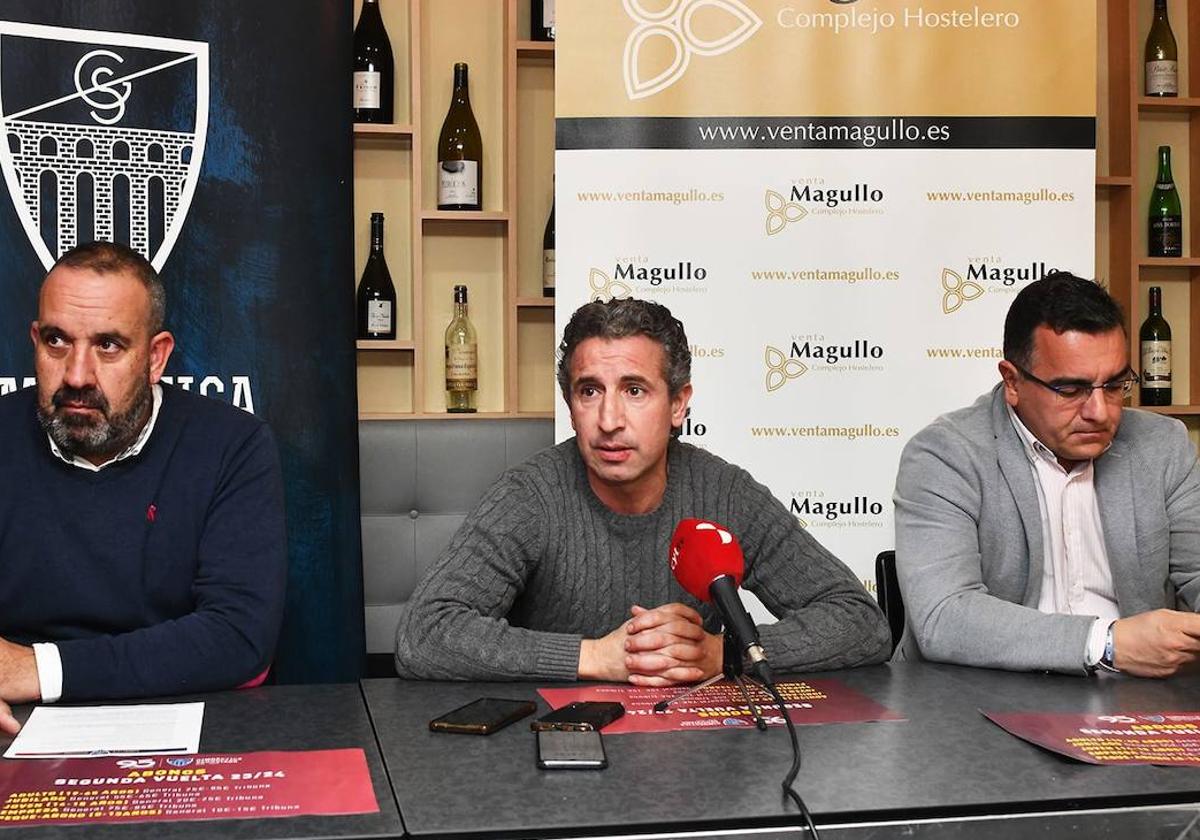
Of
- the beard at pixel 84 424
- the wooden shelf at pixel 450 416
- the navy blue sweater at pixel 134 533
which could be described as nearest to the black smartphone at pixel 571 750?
the navy blue sweater at pixel 134 533

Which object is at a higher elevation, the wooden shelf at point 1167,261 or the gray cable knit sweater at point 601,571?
the wooden shelf at point 1167,261

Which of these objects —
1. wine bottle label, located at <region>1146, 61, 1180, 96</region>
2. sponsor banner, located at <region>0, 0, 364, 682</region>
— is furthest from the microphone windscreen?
wine bottle label, located at <region>1146, 61, 1180, 96</region>

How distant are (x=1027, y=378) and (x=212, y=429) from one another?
137cm

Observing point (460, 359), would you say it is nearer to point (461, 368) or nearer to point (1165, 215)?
point (461, 368)

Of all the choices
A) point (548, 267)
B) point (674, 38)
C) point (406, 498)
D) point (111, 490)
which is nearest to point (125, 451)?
point (111, 490)

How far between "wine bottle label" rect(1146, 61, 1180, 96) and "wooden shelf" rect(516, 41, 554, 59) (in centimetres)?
183

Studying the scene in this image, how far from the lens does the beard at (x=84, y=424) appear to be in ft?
6.88

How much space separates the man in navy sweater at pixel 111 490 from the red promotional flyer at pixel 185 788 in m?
0.69

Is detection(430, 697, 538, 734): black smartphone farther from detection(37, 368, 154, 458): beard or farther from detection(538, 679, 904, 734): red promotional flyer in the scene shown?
detection(37, 368, 154, 458): beard

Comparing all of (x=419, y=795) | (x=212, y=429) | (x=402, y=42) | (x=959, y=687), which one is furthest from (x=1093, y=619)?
(x=402, y=42)

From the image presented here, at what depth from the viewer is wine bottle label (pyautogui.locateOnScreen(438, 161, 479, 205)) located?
3678 mm

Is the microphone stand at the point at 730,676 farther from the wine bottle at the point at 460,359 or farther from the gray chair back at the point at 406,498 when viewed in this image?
the wine bottle at the point at 460,359

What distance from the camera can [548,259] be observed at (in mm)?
3779

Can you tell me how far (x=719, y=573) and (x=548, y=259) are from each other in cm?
234
